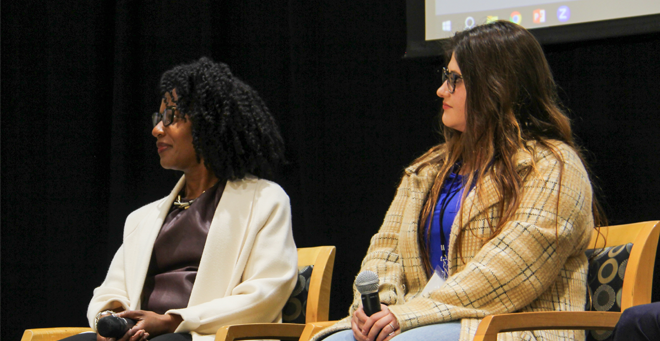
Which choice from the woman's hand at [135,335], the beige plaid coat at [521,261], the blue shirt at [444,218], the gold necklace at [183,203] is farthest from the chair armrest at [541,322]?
the gold necklace at [183,203]

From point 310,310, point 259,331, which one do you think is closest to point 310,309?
point 310,310

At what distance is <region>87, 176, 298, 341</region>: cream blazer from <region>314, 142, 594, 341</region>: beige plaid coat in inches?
14.4

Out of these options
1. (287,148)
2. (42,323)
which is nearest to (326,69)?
(287,148)

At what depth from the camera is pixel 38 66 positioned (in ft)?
9.93

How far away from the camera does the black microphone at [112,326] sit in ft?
5.36

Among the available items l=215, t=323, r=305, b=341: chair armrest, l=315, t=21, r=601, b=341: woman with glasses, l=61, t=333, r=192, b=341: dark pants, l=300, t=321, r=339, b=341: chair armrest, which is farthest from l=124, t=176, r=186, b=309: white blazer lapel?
l=315, t=21, r=601, b=341: woman with glasses

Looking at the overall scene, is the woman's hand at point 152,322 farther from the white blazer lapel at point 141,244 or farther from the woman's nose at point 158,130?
the woman's nose at point 158,130

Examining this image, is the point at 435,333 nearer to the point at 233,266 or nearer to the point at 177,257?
the point at 233,266

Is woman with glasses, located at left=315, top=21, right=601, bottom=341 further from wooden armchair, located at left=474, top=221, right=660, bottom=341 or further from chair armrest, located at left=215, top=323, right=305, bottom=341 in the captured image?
chair armrest, located at left=215, top=323, right=305, bottom=341

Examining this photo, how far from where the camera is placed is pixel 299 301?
6.44 ft

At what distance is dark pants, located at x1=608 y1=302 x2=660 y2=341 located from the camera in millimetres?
999

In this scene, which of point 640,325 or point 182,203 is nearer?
point 640,325

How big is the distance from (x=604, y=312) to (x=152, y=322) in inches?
44.4

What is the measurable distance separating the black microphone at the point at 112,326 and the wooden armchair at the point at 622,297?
952 mm
